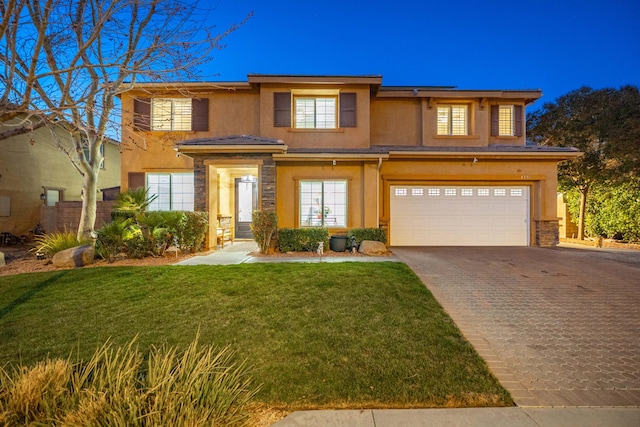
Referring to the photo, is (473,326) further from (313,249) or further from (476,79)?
(476,79)

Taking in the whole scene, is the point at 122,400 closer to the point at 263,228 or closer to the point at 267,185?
the point at 263,228

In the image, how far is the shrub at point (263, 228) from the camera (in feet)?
32.3

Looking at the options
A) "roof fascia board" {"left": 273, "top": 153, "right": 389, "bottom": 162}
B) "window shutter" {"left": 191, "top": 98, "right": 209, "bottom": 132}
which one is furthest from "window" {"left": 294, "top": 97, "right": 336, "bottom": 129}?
"window shutter" {"left": 191, "top": 98, "right": 209, "bottom": 132}

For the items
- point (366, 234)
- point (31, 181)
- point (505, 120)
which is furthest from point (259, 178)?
point (31, 181)

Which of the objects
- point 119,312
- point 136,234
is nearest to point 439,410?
point 119,312

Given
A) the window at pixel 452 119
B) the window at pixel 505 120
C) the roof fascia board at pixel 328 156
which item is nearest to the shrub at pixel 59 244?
the roof fascia board at pixel 328 156

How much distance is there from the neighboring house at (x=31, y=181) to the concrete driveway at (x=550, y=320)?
15453mm

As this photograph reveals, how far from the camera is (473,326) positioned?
4.59m

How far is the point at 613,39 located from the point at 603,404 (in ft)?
226

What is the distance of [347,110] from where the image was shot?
39.6ft

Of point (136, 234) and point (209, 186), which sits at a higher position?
point (209, 186)

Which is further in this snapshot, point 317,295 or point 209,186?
point 209,186

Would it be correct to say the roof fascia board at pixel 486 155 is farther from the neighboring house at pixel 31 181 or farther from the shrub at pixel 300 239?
the neighboring house at pixel 31 181

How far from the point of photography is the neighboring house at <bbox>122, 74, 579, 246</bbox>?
11.5 meters
